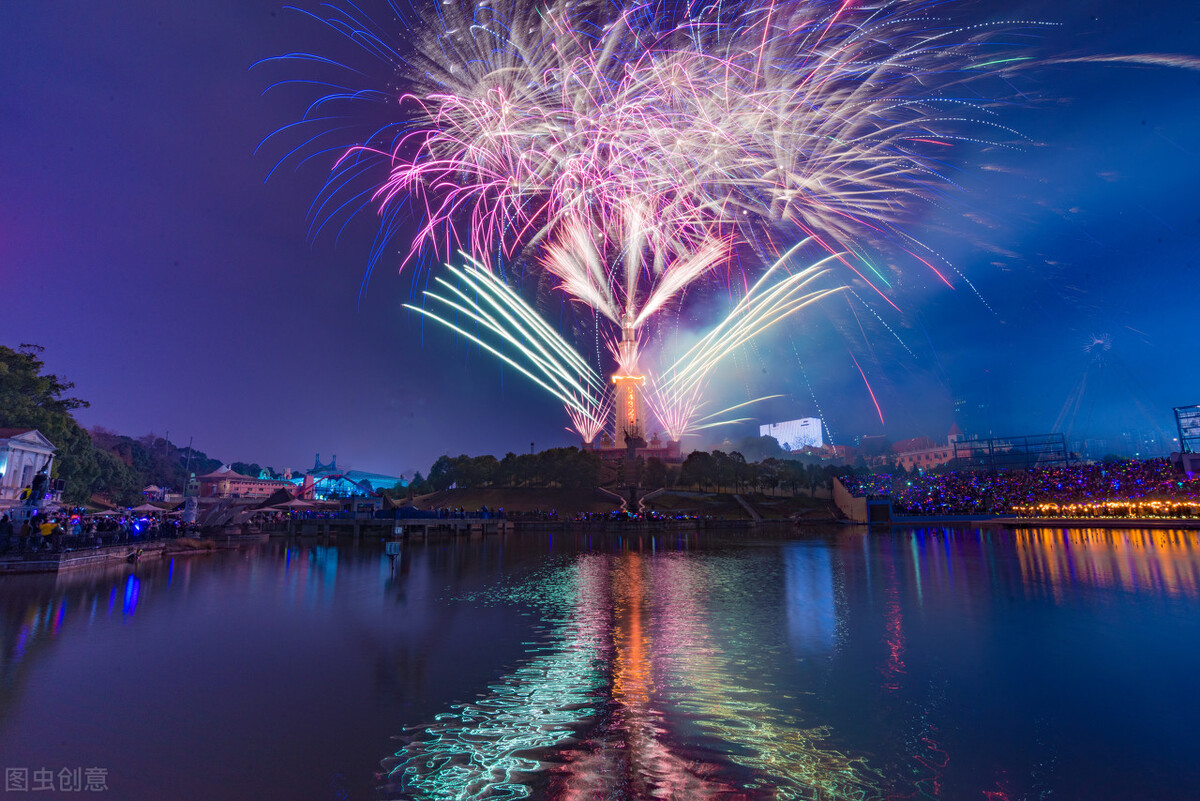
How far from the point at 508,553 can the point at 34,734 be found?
4242 cm

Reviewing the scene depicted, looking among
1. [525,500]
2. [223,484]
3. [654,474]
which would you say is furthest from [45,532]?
[223,484]

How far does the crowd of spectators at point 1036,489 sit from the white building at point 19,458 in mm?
112467

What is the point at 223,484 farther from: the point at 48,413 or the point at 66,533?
the point at 66,533

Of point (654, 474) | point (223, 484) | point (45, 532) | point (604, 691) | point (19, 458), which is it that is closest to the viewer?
point (604, 691)

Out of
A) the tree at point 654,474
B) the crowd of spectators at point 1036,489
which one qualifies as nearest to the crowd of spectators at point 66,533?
the tree at point 654,474

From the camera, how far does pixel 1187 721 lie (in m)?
12.3

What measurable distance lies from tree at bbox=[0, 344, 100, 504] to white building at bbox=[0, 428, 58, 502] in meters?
3.09

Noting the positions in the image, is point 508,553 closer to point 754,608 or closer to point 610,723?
point 754,608

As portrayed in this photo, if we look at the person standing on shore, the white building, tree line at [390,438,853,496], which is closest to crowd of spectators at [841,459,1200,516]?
tree line at [390,438,853,496]

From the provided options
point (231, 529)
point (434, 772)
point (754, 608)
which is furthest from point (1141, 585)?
point (231, 529)

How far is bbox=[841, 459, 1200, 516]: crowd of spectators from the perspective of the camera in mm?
84312

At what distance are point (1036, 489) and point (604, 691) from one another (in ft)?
354

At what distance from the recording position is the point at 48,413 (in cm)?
6456

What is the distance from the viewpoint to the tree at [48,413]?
6062 cm
